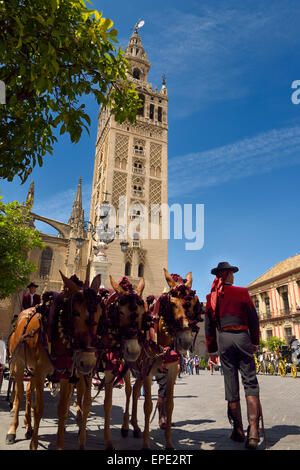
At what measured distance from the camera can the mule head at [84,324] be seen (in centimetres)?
283

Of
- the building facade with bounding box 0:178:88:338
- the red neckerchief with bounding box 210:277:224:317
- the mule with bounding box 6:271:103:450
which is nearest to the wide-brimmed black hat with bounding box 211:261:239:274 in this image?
the red neckerchief with bounding box 210:277:224:317

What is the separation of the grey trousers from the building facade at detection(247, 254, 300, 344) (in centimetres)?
2435

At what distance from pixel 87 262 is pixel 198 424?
29.7 metres

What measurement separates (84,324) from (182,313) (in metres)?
1.17

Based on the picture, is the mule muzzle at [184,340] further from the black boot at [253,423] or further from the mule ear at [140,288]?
the black boot at [253,423]

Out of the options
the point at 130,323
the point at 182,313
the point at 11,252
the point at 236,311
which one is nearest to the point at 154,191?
the point at 11,252

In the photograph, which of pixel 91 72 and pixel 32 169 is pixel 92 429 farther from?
pixel 91 72

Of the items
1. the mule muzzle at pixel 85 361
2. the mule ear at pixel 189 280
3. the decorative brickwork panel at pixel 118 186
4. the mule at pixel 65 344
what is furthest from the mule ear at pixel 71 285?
A: the decorative brickwork panel at pixel 118 186

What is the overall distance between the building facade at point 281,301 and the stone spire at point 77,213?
21.1m

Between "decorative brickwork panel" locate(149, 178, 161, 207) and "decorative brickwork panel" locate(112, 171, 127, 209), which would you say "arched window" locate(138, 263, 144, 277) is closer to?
"decorative brickwork panel" locate(112, 171, 127, 209)

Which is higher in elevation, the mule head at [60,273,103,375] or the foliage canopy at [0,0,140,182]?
the foliage canopy at [0,0,140,182]

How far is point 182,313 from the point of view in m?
3.51

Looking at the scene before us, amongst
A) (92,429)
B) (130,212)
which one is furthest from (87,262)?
(92,429)

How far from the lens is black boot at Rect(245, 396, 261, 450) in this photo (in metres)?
3.35
